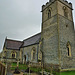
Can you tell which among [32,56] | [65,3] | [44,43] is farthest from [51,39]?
[65,3]

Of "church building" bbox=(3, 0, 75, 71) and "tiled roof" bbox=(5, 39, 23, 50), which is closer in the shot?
"church building" bbox=(3, 0, 75, 71)

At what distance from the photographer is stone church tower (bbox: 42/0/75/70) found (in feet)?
47.5

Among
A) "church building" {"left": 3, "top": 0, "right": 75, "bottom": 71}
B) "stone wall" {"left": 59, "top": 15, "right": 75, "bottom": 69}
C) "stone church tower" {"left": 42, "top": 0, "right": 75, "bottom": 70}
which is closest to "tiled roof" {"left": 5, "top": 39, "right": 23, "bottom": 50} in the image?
"church building" {"left": 3, "top": 0, "right": 75, "bottom": 71}

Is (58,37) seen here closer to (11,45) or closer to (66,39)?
(66,39)

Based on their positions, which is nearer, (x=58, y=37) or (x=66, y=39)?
(x=58, y=37)

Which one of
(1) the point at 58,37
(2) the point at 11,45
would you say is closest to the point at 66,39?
(1) the point at 58,37

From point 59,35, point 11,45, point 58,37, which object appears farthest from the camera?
point 11,45

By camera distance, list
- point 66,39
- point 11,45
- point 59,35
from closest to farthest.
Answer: point 59,35
point 66,39
point 11,45

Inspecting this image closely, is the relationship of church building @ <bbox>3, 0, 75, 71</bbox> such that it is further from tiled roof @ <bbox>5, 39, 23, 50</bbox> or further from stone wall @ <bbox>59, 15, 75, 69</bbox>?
tiled roof @ <bbox>5, 39, 23, 50</bbox>

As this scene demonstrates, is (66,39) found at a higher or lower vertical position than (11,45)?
higher

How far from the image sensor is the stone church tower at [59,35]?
14486mm

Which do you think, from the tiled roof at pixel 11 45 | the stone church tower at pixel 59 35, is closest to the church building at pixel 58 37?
the stone church tower at pixel 59 35

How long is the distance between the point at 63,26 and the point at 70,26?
9.12ft

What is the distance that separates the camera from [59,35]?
14.9 meters
